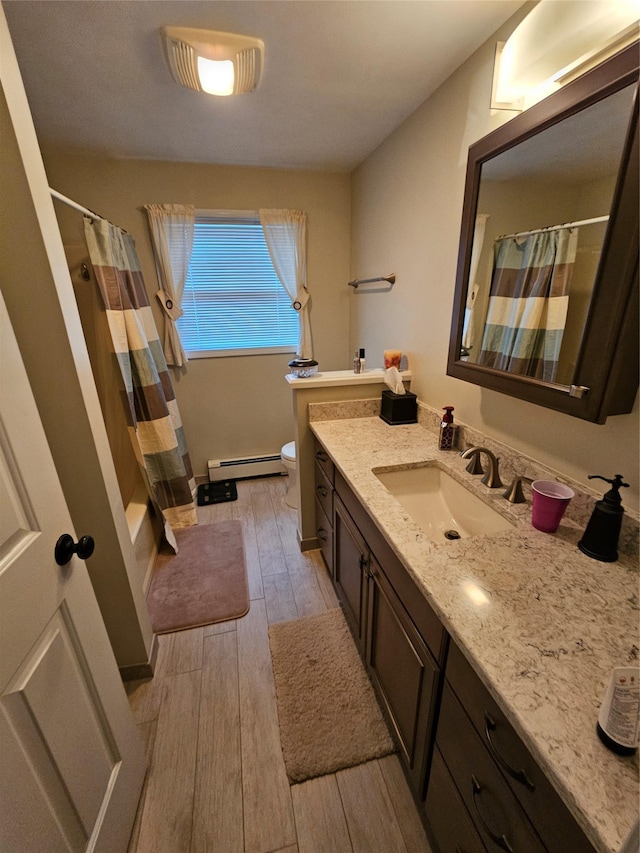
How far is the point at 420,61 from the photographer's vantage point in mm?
1367

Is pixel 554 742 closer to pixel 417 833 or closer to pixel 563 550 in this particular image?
pixel 563 550

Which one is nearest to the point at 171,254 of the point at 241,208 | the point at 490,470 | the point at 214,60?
the point at 241,208

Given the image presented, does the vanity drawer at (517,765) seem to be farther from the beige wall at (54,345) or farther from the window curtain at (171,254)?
the window curtain at (171,254)

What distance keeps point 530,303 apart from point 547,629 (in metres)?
0.90

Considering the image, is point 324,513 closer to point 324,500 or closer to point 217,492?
point 324,500

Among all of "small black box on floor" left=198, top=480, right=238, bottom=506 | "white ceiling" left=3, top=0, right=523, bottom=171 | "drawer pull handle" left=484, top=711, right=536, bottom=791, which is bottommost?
"small black box on floor" left=198, top=480, right=238, bottom=506

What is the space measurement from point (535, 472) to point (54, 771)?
1492 millimetres

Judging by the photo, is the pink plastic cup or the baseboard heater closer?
the pink plastic cup

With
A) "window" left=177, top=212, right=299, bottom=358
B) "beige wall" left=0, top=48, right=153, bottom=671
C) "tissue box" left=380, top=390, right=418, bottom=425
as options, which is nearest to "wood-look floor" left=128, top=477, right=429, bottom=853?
"beige wall" left=0, top=48, right=153, bottom=671

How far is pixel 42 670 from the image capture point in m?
0.74

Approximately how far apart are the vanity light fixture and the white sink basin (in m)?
1.25

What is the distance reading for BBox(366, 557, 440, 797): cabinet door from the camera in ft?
3.00

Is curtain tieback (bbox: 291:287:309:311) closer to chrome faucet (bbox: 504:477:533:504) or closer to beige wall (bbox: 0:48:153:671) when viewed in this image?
beige wall (bbox: 0:48:153:671)

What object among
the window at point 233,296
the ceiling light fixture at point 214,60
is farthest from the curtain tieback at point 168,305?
the ceiling light fixture at point 214,60
